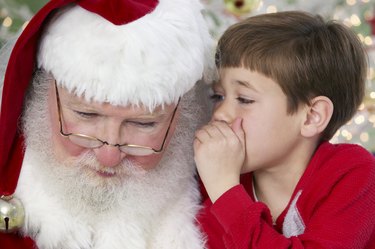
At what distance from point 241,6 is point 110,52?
1.16 meters

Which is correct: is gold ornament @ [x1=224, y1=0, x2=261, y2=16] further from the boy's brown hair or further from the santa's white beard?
the santa's white beard

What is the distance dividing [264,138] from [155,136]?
0.96ft

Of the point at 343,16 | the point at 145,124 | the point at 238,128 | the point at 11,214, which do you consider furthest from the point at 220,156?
the point at 343,16

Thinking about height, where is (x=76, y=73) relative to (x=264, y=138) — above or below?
above

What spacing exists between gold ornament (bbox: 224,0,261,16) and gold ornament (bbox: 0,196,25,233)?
121 centimetres

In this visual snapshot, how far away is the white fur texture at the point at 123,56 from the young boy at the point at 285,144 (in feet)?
0.69

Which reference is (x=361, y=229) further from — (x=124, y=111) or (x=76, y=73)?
(x=76, y=73)

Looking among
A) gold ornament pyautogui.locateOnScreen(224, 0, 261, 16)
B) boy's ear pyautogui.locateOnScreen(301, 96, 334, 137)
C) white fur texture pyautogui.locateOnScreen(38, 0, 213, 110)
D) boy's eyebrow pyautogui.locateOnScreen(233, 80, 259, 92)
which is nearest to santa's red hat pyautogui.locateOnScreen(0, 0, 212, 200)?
white fur texture pyautogui.locateOnScreen(38, 0, 213, 110)

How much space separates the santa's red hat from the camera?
126cm

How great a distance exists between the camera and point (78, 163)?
1383 millimetres

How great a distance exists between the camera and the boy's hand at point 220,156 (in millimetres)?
1490

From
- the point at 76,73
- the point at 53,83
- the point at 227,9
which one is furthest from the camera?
the point at 227,9

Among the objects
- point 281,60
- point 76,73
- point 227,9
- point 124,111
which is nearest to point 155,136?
point 124,111

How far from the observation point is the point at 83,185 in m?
1.40
